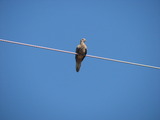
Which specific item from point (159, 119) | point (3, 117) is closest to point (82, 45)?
point (159, 119)

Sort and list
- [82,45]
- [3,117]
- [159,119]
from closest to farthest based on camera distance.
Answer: [82,45], [159,119], [3,117]

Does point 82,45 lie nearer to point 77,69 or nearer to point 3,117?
point 77,69

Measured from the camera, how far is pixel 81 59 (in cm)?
677

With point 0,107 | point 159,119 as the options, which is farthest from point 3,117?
point 159,119

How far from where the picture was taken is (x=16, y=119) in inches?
1203

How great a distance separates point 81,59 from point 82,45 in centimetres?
51

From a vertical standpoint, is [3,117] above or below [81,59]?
below

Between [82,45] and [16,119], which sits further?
[16,119]

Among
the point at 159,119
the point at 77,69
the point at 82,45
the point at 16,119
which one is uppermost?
the point at 82,45

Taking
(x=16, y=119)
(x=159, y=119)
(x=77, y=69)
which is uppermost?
(x=77, y=69)

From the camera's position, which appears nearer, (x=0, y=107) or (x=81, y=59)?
(x=81, y=59)

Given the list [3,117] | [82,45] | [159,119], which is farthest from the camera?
[3,117]

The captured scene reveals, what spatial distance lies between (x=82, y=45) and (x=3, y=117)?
90.4ft

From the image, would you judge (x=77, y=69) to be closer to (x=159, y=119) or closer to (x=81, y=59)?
(x=81, y=59)
